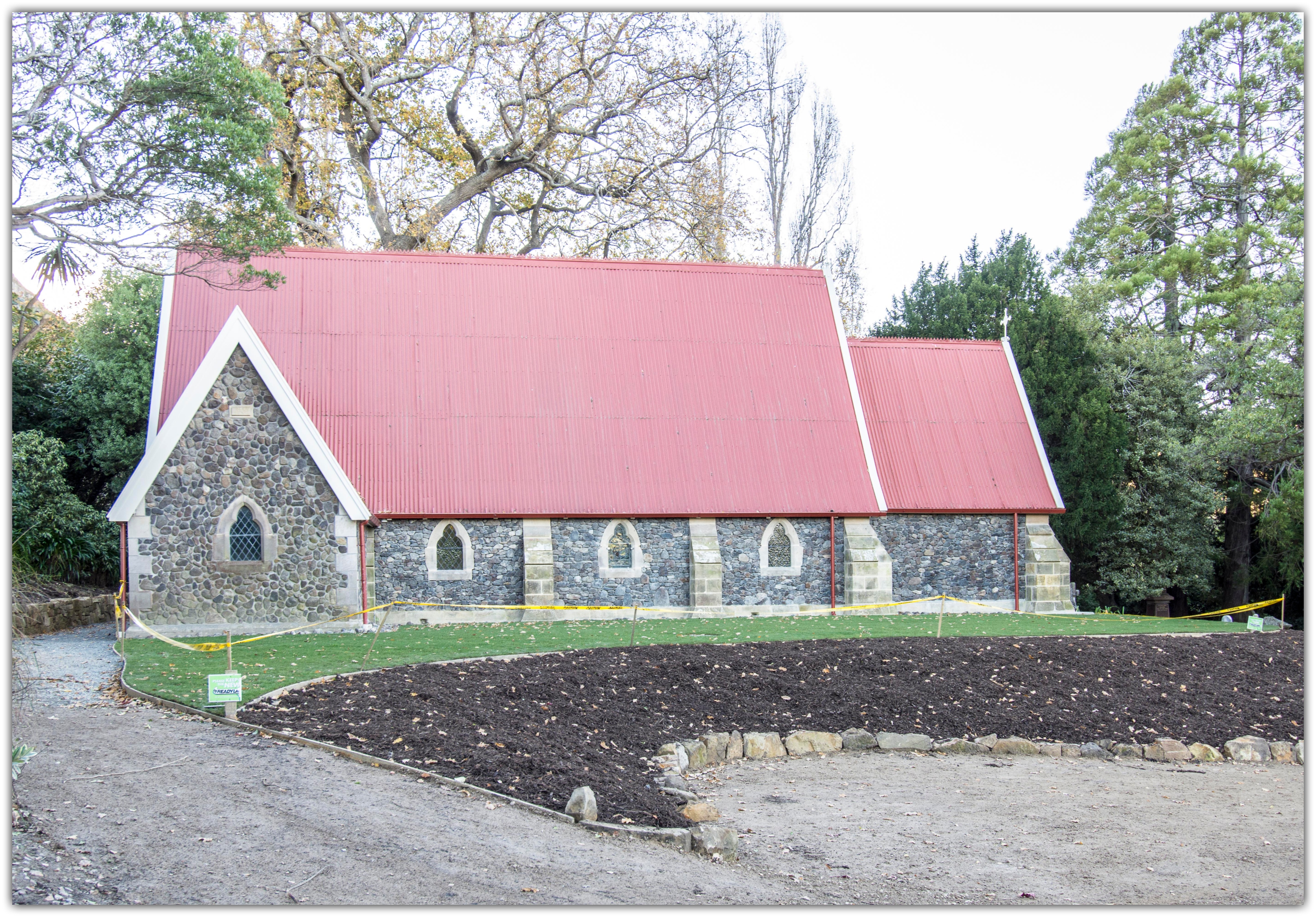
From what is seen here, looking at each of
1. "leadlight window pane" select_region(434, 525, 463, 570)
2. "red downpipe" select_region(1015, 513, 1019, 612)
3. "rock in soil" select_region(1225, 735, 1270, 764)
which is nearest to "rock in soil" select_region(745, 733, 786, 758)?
"rock in soil" select_region(1225, 735, 1270, 764)

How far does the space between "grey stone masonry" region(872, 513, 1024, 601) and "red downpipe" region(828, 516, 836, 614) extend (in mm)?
1153

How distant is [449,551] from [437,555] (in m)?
0.24

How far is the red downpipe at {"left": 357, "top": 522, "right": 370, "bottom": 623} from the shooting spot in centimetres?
1758

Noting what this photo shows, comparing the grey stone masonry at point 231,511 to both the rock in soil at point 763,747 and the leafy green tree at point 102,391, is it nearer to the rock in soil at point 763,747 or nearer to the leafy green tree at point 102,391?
the leafy green tree at point 102,391

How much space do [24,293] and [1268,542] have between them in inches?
1459

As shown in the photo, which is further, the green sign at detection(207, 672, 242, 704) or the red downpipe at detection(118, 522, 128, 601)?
the red downpipe at detection(118, 522, 128, 601)

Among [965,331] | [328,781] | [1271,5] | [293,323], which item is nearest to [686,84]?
[965,331]

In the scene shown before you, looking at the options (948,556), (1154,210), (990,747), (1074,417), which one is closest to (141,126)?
(990,747)

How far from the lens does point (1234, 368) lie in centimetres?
2420

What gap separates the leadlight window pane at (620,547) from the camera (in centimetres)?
2042

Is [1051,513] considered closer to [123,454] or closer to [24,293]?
[123,454]

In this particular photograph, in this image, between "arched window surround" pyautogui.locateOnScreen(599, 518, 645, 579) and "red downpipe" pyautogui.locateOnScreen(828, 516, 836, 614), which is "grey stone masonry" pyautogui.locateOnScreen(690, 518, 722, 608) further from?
"red downpipe" pyautogui.locateOnScreen(828, 516, 836, 614)

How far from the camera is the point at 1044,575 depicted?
72.1ft

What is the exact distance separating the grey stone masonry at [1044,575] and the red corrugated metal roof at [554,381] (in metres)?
3.80
